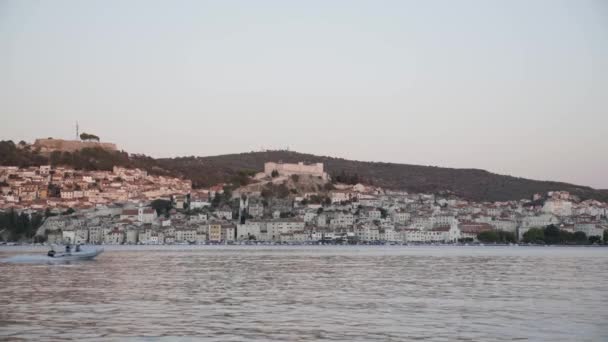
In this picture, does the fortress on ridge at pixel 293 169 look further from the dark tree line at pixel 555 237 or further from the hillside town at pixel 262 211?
the dark tree line at pixel 555 237

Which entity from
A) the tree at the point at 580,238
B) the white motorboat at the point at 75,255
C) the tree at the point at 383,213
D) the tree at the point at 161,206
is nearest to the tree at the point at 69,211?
the tree at the point at 161,206

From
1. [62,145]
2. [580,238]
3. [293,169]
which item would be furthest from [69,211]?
[580,238]

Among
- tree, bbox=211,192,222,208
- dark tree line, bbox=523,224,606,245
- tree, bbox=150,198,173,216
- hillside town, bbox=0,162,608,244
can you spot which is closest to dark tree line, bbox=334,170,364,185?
hillside town, bbox=0,162,608,244

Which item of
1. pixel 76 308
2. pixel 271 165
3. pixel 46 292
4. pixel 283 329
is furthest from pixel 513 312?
pixel 271 165

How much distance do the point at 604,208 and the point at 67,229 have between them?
92623mm

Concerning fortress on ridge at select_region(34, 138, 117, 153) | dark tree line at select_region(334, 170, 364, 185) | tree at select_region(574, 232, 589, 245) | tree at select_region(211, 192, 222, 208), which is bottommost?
tree at select_region(574, 232, 589, 245)

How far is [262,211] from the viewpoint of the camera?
133 m

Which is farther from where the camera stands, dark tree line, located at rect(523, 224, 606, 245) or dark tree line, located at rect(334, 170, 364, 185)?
dark tree line, located at rect(334, 170, 364, 185)

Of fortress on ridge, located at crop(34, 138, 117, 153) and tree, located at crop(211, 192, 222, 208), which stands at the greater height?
fortress on ridge, located at crop(34, 138, 117, 153)

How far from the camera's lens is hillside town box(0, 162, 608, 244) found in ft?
379

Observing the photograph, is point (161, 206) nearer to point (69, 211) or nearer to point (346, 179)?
point (69, 211)

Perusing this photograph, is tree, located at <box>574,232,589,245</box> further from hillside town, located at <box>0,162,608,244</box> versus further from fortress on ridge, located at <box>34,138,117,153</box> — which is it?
fortress on ridge, located at <box>34,138,117,153</box>

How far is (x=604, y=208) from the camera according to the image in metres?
157

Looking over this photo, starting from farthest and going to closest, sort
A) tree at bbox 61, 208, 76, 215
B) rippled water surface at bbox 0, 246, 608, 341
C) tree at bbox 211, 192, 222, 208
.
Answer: tree at bbox 211, 192, 222, 208 < tree at bbox 61, 208, 76, 215 < rippled water surface at bbox 0, 246, 608, 341
